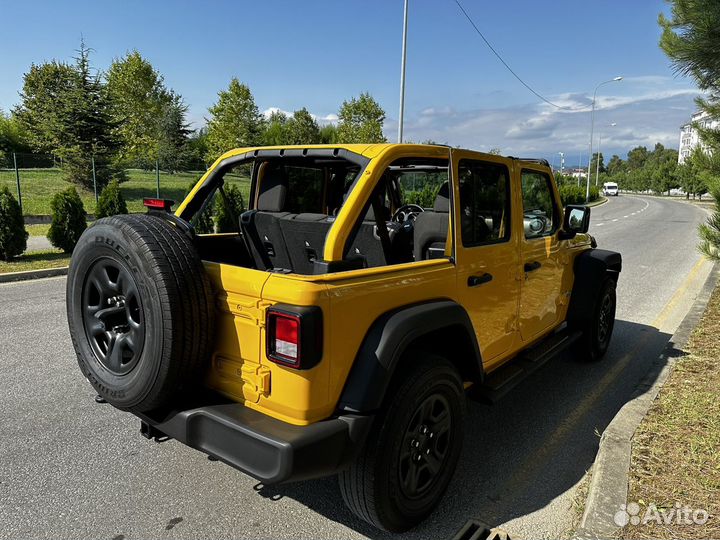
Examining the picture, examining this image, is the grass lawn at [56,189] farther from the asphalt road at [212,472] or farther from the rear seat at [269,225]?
the rear seat at [269,225]

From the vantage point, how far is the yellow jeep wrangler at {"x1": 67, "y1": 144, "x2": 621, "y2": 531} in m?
2.30

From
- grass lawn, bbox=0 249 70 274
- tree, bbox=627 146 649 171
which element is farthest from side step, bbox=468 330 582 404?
tree, bbox=627 146 649 171

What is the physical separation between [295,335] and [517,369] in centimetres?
214

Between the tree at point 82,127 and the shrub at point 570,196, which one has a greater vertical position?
the tree at point 82,127

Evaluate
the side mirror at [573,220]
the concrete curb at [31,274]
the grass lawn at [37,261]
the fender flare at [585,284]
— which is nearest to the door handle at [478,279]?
the side mirror at [573,220]

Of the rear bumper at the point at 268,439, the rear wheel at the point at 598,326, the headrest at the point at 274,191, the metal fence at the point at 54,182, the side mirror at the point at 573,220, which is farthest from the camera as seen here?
the metal fence at the point at 54,182

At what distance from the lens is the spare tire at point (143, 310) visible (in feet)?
7.66

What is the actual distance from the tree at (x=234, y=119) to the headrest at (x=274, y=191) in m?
36.1

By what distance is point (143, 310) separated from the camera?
7.87 feet

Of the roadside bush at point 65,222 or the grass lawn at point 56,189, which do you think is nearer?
the roadside bush at point 65,222

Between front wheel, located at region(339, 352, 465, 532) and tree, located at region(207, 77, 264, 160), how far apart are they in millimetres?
37434

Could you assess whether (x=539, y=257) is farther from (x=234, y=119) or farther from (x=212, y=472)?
(x=234, y=119)

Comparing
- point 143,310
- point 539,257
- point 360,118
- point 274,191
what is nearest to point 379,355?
point 143,310

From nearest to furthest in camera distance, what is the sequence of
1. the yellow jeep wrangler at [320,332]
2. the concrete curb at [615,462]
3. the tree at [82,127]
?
the yellow jeep wrangler at [320,332]
the concrete curb at [615,462]
the tree at [82,127]
